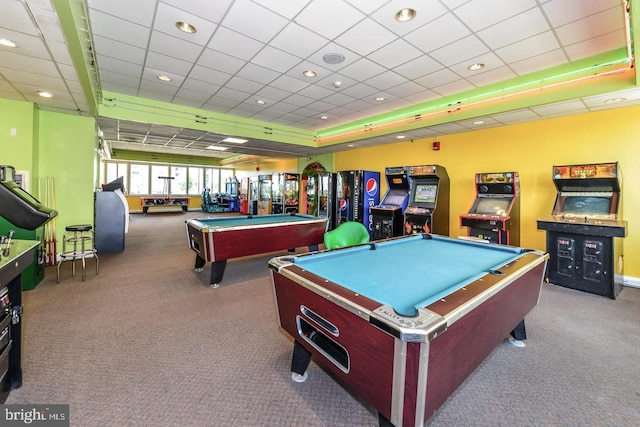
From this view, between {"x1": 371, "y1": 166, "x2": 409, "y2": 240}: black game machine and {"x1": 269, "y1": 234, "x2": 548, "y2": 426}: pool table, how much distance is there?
355 centimetres

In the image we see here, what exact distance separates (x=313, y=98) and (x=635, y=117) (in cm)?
458

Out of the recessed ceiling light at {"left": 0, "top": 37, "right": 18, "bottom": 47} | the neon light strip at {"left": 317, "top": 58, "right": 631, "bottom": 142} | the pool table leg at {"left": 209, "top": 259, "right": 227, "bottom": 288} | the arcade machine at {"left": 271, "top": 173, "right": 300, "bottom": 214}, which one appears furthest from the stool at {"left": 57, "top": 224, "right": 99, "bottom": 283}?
the arcade machine at {"left": 271, "top": 173, "right": 300, "bottom": 214}

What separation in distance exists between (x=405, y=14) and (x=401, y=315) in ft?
9.00

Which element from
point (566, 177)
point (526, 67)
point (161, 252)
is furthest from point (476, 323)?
point (161, 252)

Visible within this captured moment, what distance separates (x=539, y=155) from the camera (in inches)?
180

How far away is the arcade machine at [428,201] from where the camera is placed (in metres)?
5.05

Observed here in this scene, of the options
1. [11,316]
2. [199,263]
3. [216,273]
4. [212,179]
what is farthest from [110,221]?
[212,179]

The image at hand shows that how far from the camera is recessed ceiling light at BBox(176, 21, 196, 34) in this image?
2770mm

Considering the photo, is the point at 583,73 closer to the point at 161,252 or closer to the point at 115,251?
the point at 161,252

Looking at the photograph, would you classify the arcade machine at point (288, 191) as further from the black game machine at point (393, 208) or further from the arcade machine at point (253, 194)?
the black game machine at point (393, 208)

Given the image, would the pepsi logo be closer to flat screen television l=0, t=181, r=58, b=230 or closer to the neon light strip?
the neon light strip

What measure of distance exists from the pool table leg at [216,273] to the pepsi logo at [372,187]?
4.56 m

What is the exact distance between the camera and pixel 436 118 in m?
5.02

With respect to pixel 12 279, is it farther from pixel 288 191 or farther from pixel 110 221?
pixel 288 191
